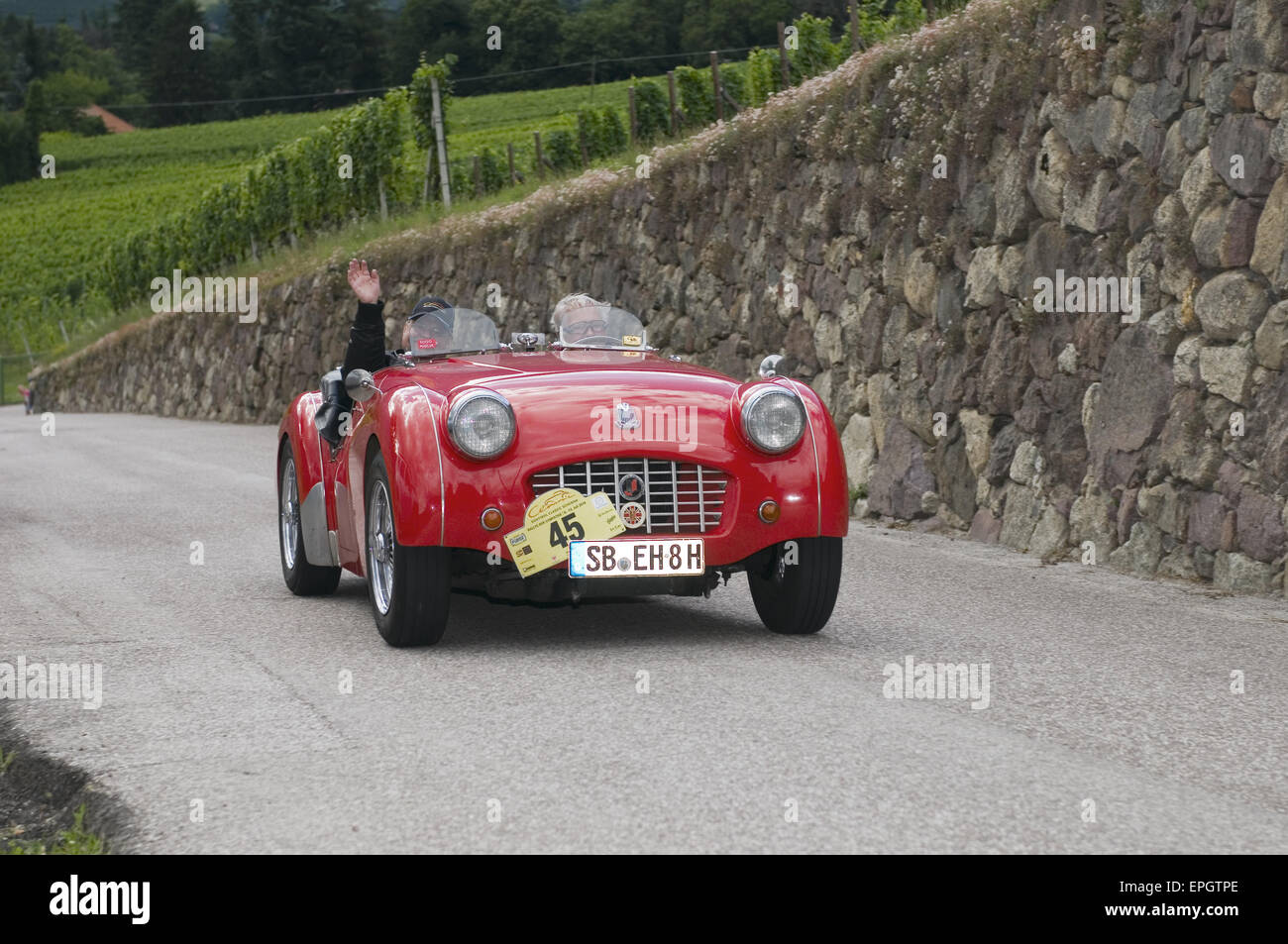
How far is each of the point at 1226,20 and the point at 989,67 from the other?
2950mm

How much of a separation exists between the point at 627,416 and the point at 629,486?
0.28 meters

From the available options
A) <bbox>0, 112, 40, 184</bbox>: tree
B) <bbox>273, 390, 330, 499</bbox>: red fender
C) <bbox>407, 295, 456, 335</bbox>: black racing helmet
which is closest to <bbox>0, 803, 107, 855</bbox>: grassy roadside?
<bbox>273, 390, 330, 499</bbox>: red fender

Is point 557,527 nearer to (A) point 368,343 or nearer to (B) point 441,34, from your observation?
(A) point 368,343

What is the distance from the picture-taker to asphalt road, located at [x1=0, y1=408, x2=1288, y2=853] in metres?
4.12

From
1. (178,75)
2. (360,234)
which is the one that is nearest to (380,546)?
(360,234)

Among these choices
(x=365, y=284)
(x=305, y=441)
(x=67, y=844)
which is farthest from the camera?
(x=305, y=441)

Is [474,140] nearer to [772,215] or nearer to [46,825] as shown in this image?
[772,215]

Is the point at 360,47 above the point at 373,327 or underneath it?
above

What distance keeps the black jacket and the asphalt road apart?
1.16 metres

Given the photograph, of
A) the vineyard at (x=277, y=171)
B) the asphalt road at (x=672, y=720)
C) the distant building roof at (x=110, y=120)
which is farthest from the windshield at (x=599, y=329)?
the distant building roof at (x=110, y=120)

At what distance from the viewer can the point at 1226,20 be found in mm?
9438

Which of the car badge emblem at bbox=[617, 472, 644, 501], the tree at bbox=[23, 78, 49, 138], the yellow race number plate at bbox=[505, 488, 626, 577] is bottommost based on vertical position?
the yellow race number plate at bbox=[505, 488, 626, 577]

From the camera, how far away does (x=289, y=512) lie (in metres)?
8.83

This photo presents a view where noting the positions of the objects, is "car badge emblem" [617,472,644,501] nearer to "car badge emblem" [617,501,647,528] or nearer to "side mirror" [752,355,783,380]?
"car badge emblem" [617,501,647,528]
